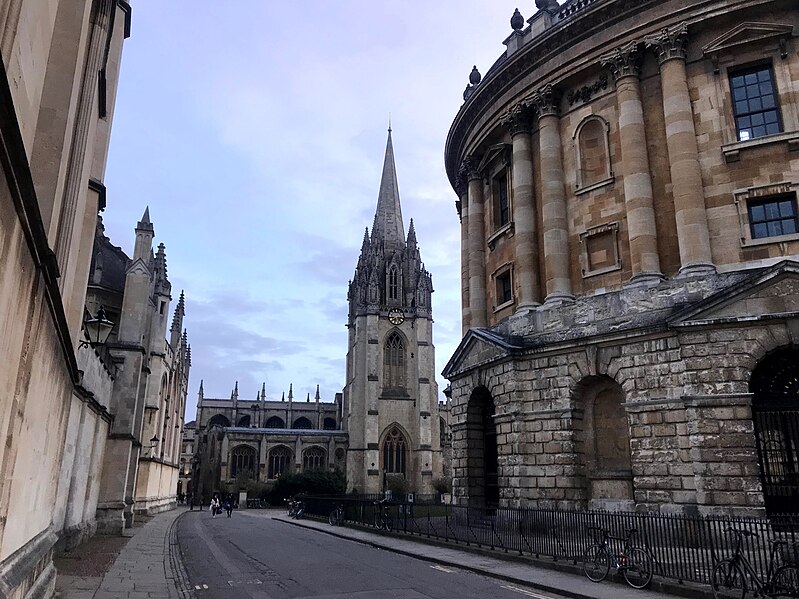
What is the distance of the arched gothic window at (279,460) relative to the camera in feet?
259

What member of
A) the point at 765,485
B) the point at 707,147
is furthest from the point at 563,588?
the point at 707,147

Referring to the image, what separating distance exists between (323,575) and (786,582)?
8782 millimetres

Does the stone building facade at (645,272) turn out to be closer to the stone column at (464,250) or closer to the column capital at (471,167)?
the column capital at (471,167)

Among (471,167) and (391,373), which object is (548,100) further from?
(391,373)

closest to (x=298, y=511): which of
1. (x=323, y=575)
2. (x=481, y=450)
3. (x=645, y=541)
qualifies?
(x=481, y=450)

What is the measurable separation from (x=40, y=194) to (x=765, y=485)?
55.0 feet

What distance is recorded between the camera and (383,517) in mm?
25188

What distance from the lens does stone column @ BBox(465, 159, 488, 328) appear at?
1047 inches

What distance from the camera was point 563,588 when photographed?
11344 millimetres

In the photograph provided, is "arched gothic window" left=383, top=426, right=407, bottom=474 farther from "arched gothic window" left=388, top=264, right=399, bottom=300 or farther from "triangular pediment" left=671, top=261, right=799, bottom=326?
"triangular pediment" left=671, top=261, right=799, bottom=326

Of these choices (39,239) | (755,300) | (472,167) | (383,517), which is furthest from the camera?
(472,167)

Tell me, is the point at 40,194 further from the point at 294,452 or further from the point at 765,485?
the point at 294,452

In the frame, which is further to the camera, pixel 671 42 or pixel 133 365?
pixel 133 365

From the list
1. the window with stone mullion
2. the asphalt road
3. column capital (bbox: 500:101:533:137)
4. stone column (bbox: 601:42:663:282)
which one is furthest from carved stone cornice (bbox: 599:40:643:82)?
the asphalt road
